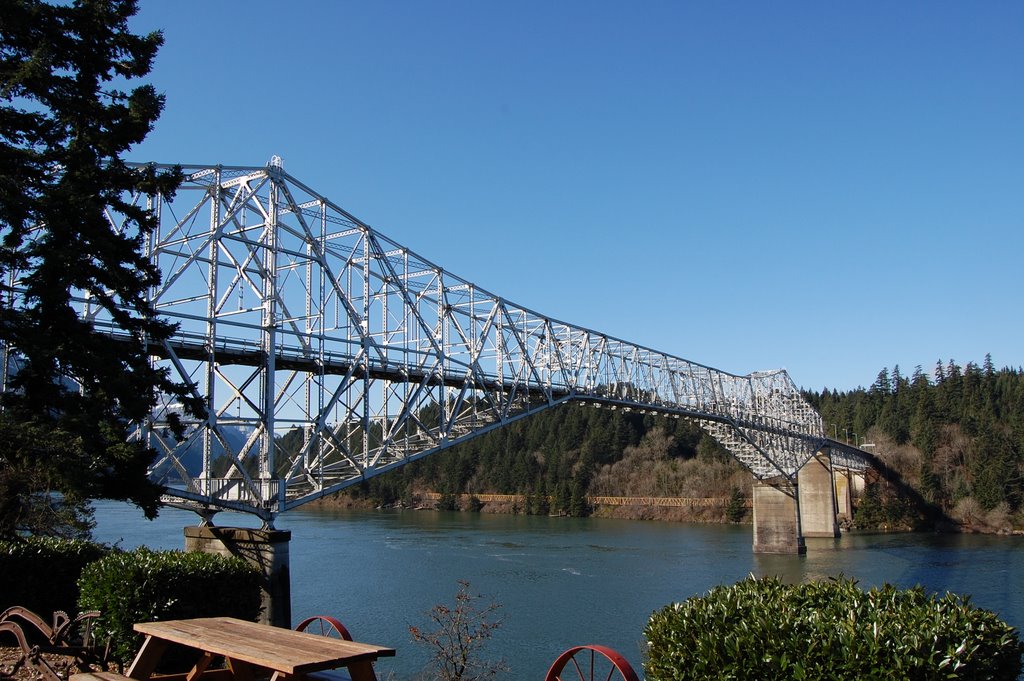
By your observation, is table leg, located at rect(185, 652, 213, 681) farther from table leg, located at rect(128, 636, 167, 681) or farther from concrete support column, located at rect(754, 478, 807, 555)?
concrete support column, located at rect(754, 478, 807, 555)

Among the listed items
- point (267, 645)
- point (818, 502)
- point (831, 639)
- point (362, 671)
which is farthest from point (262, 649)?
point (818, 502)

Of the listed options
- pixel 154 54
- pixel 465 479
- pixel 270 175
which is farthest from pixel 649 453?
pixel 154 54

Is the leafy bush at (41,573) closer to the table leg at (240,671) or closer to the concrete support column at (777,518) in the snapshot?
the table leg at (240,671)

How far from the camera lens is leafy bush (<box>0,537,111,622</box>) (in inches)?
512

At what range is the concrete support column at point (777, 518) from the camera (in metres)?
58.4

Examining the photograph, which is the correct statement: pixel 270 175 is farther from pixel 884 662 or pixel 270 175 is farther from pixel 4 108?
pixel 884 662

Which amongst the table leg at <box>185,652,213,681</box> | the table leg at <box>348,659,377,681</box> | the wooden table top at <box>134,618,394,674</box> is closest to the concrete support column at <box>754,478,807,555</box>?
the table leg at <box>185,652,213,681</box>

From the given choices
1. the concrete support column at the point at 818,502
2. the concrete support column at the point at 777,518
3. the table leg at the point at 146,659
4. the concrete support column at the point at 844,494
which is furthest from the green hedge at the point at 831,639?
the concrete support column at the point at 844,494

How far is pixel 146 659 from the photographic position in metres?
8.36

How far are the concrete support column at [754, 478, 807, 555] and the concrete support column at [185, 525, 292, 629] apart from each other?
42.5 metres

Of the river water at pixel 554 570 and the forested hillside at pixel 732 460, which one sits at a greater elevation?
the forested hillside at pixel 732 460

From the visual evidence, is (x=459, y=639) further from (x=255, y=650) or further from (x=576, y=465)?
(x=576, y=465)

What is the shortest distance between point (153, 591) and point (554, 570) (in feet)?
110

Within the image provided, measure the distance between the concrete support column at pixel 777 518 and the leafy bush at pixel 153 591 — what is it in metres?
50.8
